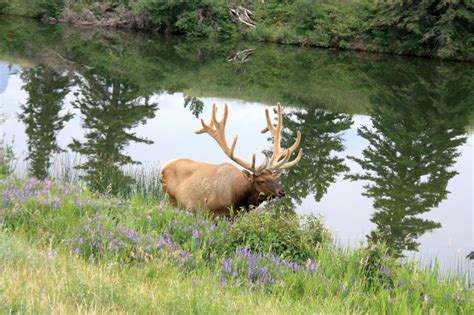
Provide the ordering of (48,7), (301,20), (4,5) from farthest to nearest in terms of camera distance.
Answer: (4,5), (48,7), (301,20)

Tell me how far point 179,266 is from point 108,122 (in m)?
14.6

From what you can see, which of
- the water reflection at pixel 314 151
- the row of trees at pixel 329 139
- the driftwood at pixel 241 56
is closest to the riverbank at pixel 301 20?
the driftwood at pixel 241 56

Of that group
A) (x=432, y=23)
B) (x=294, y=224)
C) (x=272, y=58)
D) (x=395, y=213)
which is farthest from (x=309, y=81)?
(x=294, y=224)

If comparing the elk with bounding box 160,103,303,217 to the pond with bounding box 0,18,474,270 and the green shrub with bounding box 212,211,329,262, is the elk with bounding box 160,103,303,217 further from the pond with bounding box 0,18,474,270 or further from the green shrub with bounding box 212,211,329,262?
the pond with bounding box 0,18,474,270

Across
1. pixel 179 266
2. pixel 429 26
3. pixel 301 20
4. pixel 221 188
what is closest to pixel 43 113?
pixel 221 188

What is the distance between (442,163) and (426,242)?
686 centimetres

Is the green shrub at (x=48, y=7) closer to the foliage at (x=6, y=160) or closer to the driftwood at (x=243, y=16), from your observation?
the driftwood at (x=243, y=16)

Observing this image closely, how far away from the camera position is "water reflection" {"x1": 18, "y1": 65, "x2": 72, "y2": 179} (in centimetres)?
1525

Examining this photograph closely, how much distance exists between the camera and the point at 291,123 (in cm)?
2300

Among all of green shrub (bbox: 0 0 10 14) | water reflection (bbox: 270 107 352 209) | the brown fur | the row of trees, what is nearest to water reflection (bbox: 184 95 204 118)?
the row of trees

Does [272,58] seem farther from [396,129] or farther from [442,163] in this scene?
[442,163]

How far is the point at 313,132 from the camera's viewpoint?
21.8 metres

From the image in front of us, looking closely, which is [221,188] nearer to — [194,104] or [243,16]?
[194,104]

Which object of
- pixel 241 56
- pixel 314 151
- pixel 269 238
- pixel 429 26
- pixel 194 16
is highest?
pixel 194 16
